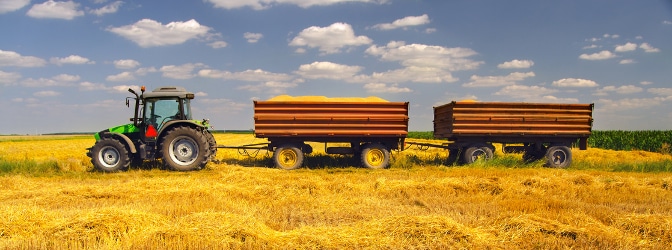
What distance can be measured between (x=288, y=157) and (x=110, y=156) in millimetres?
4388

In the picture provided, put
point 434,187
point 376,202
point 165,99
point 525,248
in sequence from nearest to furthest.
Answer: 1. point 525,248
2. point 376,202
3. point 434,187
4. point 165,99

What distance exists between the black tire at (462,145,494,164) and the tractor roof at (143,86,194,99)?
7488 mm

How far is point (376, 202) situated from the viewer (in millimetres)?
6910

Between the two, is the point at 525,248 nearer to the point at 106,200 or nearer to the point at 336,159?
the point at 106,200

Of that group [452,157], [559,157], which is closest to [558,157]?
[559,157]

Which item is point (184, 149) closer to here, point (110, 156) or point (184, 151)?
point (184, 151)

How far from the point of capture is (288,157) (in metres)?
12.5

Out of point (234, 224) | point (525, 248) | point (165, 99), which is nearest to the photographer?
point (525, 248)

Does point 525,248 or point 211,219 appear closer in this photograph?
point 525,248

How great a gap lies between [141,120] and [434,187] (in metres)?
7.48

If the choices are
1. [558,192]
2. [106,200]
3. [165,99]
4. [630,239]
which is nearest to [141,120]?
[165,99]

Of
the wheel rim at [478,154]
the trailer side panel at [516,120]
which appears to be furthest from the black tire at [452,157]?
the wheel rim at [478,154]

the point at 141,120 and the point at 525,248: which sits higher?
the point at 141,120

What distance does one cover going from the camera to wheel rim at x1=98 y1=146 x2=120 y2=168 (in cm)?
1143
